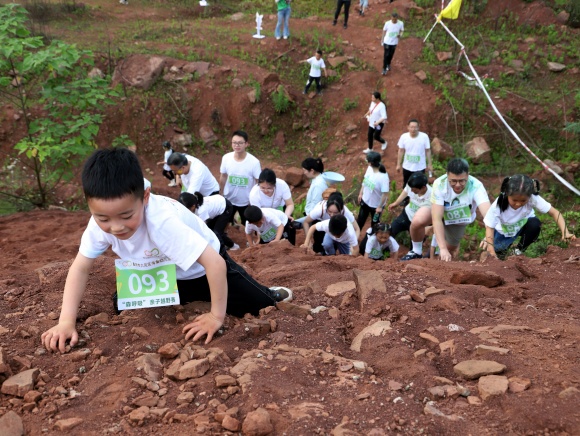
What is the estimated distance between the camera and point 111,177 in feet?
7.63

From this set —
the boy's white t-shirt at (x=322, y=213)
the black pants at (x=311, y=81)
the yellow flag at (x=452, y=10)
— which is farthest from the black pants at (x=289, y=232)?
the yellow flag at (x=452, y=10)

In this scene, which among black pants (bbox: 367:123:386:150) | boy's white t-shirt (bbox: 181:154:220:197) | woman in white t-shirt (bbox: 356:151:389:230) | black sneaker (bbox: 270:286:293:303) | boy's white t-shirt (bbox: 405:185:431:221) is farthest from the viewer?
black pants (bbox: 367:123:386:150)

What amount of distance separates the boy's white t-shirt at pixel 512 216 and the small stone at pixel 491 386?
10.5ft

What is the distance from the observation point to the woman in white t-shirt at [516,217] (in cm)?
513

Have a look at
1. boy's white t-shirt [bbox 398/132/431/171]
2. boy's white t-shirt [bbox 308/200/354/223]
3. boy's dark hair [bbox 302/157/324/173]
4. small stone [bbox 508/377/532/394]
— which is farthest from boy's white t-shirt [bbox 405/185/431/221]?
small stone [bbox 508/377/532/394]

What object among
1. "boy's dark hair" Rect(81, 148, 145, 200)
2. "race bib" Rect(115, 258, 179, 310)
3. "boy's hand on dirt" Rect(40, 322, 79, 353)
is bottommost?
"boy's hand on dirt" Rect(40, 322, 79, 353)

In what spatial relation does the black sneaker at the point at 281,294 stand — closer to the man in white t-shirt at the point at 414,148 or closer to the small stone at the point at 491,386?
the small stone at the point at 491,386

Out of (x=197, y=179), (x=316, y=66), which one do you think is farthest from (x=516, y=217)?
(x=316, y=66)

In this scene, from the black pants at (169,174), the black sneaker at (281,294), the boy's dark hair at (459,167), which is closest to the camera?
the black sneaker at (281,294)

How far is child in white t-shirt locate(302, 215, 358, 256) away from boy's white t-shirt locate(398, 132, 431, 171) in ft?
10.1

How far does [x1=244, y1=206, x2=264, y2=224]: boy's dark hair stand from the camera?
6.04m

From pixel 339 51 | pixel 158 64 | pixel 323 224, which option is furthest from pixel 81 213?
pixel 339 51

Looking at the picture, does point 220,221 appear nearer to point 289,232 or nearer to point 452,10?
point 289,232

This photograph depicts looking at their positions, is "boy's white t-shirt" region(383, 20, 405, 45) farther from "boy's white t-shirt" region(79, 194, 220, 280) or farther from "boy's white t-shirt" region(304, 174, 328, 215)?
"boy's white t-shirt" region(79, 194, 220, 280)
